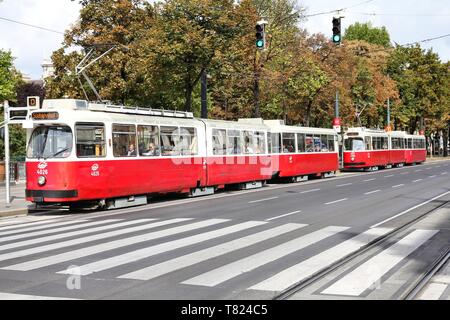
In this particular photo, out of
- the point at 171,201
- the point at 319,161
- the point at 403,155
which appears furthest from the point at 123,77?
the point at 403,155

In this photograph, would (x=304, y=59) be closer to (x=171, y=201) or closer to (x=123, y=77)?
(x=123, y=77)

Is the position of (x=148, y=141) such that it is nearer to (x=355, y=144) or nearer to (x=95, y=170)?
(x=95, y=170)

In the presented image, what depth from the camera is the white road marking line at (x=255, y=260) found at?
24.7 feet

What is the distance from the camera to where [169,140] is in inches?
809

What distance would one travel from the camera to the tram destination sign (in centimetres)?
1642

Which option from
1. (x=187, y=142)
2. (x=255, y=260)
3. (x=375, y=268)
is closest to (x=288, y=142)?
(x=187, y=142)

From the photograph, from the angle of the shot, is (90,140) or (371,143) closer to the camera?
(90,140)

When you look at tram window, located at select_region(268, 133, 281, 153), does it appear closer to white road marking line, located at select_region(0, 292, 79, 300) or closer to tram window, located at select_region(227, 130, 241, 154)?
tram window, located at select_region(227, 130, 241, 154)

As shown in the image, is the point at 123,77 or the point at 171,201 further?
the point at 123,77

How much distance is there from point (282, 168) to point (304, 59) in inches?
514

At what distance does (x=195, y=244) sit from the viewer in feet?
33.9

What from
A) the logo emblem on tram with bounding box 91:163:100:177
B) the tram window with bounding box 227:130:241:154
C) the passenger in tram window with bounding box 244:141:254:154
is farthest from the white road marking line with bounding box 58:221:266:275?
the passenger in tram window with bounding box 244:141:254:154

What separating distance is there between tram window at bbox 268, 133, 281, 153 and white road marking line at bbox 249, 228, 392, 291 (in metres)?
17.5

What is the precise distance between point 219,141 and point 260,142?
426 centimetres
